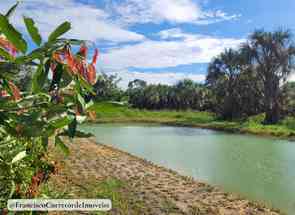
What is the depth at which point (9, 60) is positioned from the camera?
739 mm

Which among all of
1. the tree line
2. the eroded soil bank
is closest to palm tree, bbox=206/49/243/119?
the tree line

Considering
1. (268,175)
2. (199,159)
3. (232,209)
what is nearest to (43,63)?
(232,209)

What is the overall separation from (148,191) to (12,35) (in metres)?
3.86

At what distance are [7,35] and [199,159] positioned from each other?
7832 millimetres

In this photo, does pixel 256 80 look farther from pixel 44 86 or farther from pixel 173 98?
pixel 44 86

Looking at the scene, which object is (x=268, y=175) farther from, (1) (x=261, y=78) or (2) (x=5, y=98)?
(1) (x=261, y=78)

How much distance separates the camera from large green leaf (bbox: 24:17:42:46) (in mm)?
664

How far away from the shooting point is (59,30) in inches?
27.4

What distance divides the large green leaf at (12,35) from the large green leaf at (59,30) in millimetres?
50

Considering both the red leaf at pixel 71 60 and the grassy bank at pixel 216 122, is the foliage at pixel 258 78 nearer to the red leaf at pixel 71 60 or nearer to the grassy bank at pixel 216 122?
the grassy bank at pixel 216 122

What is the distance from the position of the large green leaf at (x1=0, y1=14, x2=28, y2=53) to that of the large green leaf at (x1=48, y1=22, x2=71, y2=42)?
5cm

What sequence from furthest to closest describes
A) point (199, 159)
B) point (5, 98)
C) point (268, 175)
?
point (199, 159) → point (268, 175) → point (5, 98)

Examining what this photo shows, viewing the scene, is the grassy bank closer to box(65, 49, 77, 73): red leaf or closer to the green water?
box(65, 49, 77, 73): red leaf

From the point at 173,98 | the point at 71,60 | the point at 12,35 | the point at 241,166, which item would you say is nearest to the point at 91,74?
the point at 71,60
